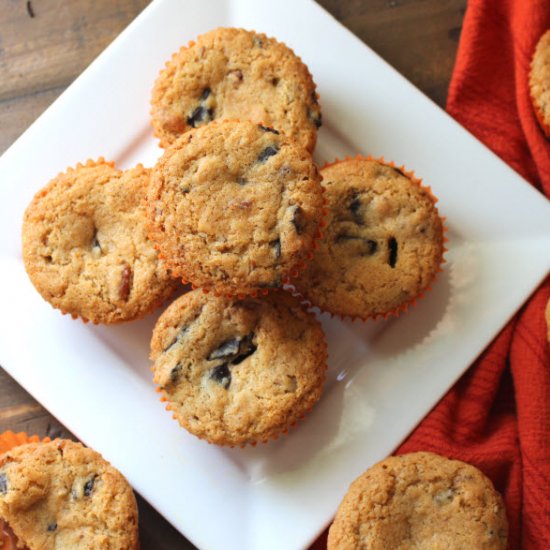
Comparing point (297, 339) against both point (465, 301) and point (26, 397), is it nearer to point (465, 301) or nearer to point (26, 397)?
point (465, 301)

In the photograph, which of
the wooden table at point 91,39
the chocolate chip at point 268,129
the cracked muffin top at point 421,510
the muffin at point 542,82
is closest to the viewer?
the chocolate chip at point 268,129

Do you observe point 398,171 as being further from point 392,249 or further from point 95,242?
point 95,242

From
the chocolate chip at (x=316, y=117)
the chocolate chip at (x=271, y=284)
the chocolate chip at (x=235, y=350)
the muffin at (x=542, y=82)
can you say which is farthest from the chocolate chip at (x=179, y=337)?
the muffin at (x=542, y=82)

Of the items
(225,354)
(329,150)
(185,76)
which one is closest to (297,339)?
(225,354)

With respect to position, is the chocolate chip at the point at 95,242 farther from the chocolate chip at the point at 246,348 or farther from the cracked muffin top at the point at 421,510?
the cracked muffin top at the point at 421,510

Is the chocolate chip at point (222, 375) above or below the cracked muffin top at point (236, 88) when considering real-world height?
below

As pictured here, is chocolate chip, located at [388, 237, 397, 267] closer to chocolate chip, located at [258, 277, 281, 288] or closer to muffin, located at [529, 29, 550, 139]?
chocolate chip, located at [258, 277, 281, 288]

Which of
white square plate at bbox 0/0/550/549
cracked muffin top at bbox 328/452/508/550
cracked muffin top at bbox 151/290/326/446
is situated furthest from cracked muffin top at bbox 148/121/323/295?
cracked muffin top at bbox 328/452/508/550
